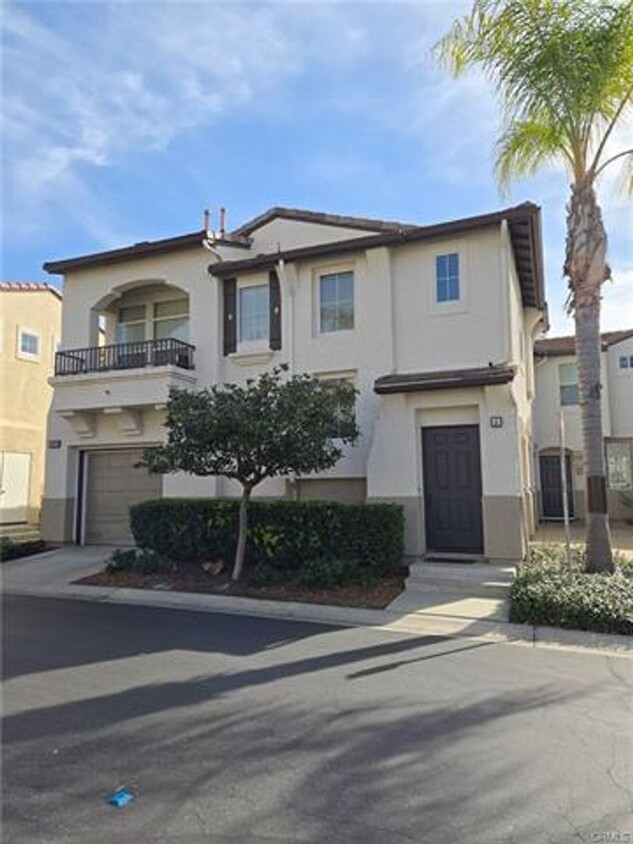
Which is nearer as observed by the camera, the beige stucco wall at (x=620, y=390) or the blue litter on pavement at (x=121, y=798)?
the blue litter on pavement at (x=121, y=798)

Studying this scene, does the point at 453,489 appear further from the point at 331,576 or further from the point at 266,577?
the point at 266,577

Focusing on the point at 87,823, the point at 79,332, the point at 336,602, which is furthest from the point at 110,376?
the point at 87,823

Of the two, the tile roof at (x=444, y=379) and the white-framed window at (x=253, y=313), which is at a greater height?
the white-framed window at (x=253, y=313)

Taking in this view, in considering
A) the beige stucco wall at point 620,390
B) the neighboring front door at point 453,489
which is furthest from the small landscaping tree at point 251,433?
the beige stucco wall at point 620,390

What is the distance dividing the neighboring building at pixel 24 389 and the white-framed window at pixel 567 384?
17924 mm

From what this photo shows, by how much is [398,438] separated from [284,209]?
6.71m

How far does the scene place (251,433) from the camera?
10.7 metres

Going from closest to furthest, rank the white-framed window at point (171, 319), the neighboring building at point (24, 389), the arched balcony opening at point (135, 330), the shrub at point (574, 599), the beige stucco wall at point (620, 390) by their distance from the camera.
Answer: the shrub at point (574, 599), the arched balcony opening at point (135, 330), the white-framed window at point (171, 319), the neighboring building at point (24, 389), the beige stucco wall at point (620, 390)

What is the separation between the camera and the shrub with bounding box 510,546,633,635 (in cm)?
804

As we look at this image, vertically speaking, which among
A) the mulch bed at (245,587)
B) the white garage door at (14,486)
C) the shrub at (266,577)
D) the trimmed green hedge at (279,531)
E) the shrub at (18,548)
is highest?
the white garage door at (14,486)

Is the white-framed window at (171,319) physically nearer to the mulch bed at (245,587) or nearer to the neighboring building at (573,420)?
the mulch bed at (245,587)

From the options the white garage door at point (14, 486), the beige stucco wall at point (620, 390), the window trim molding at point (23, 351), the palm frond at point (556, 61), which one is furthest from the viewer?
the beige stucco wall at point (620, 390)

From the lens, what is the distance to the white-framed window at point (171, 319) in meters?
16.5

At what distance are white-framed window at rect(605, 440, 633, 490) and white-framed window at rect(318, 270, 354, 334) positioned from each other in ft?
41.3
